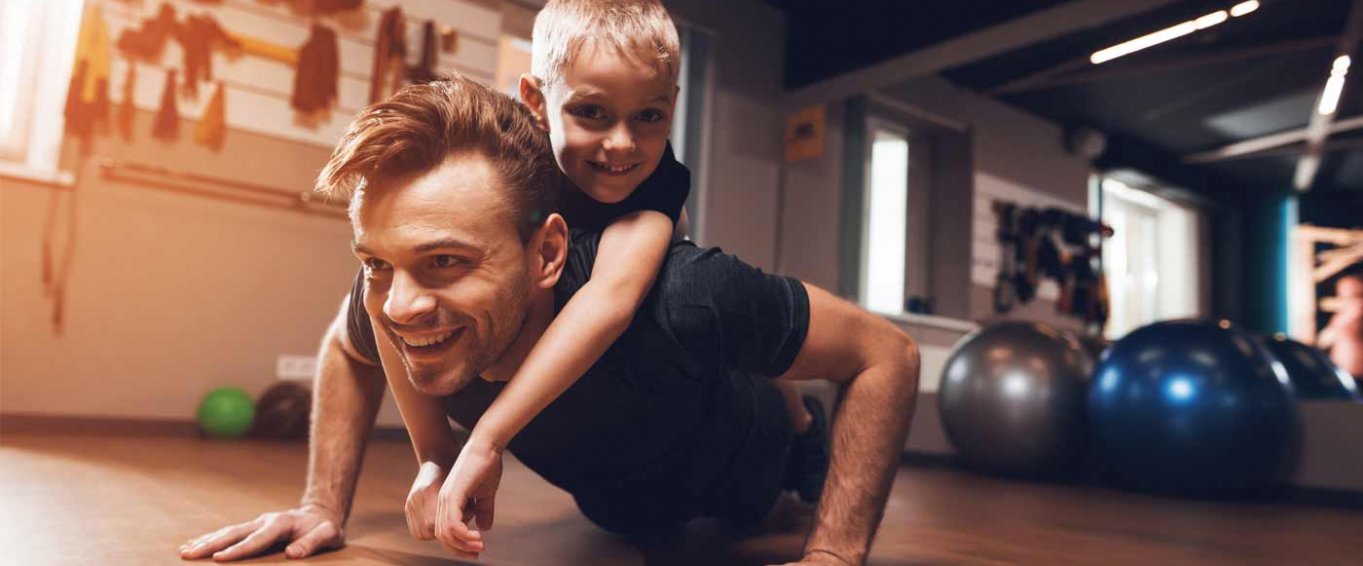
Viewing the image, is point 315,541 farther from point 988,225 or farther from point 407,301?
point 988,225

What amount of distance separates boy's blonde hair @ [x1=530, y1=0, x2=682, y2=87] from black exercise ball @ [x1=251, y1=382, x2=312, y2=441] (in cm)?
261

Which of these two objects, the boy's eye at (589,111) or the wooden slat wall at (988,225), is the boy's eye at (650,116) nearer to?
the boy's eye at (589,111)

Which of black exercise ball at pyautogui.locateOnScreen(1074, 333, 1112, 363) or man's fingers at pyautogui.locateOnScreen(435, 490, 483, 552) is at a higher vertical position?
black exercise ball at pyautogui.locateOnScreen(1074, 333, 1112, 363)

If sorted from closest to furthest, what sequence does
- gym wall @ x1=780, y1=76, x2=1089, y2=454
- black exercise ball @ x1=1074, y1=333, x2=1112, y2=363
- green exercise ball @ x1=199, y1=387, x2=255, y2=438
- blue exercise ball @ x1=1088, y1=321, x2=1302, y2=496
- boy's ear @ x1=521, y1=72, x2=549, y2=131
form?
boy's ear @ x1=521, y1=72, x2=549, y2=131 < blue exercise ball @ x1=1088, y1=321, x2=1302, y2=496 < green exercise ball @ x1=199, y1=387, x2=255, y2=438 < black exercise ball @ x1=1074, y1=333, x2=1112, y2=363 < gym wall @ x1=780, y1=76, x2=1089, y2=454

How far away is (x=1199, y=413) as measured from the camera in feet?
9.83

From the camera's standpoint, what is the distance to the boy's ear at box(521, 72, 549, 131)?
1.39m

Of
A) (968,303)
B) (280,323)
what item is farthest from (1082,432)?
(280,323)

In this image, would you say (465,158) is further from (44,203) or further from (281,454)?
(44,203)

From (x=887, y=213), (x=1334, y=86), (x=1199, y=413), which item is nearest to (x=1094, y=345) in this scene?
(x=1199, y=413)

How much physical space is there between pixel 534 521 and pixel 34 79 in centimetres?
269

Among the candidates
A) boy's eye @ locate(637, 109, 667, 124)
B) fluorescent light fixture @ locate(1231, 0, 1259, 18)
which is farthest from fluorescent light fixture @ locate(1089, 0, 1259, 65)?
boy's eye @ locate(637, 109, 667, 124)

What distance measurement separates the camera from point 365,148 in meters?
1.02

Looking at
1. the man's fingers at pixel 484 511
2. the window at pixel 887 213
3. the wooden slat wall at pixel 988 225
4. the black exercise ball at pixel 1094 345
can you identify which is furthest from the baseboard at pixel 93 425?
the wooden slat wall at pixel 988 225

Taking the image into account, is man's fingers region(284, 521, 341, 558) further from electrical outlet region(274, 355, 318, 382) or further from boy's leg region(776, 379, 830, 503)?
electrical outlet region(274, 355, 318, 382)
